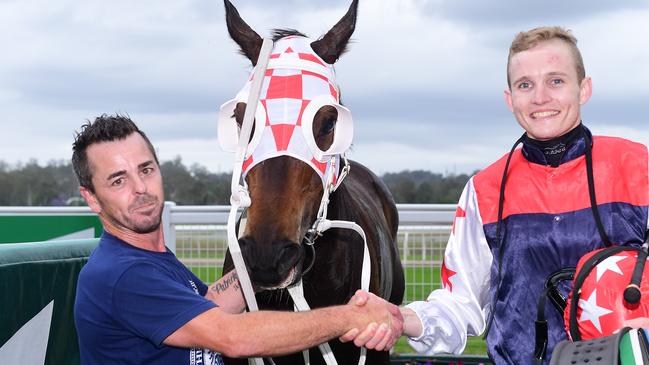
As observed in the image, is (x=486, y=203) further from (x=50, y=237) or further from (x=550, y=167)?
(x=50, y=237)

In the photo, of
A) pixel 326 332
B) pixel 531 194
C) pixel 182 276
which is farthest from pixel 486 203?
pixel 182 276

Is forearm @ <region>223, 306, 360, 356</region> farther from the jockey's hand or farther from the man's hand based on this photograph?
the jockey's hand

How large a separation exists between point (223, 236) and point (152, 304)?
3.64 meters

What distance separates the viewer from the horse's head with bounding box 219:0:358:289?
7.57 ft

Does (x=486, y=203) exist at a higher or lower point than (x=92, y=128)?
lower

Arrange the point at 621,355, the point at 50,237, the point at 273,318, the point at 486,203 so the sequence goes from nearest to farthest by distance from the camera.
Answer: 1. the point at 621,355
2. the point at 273,318
3. the point at 486,203
4. the point at 50,237

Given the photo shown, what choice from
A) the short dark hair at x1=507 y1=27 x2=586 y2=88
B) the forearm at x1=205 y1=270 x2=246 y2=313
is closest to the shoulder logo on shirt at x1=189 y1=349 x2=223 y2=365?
the forearm at x1=205 y1=270 x2=246 y2=313

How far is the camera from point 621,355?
1.36 m

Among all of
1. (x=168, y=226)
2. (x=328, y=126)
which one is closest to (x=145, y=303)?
(x=328, y=126)

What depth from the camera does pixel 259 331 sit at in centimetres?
215

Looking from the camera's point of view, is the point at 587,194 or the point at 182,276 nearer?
the point at 587,194

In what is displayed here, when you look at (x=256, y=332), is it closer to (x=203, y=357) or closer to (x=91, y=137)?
(x=203, y=357)

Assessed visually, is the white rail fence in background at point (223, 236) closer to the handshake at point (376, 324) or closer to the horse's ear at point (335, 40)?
the horse's ear at point (335, 40)

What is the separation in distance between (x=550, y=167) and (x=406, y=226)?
339 cm
